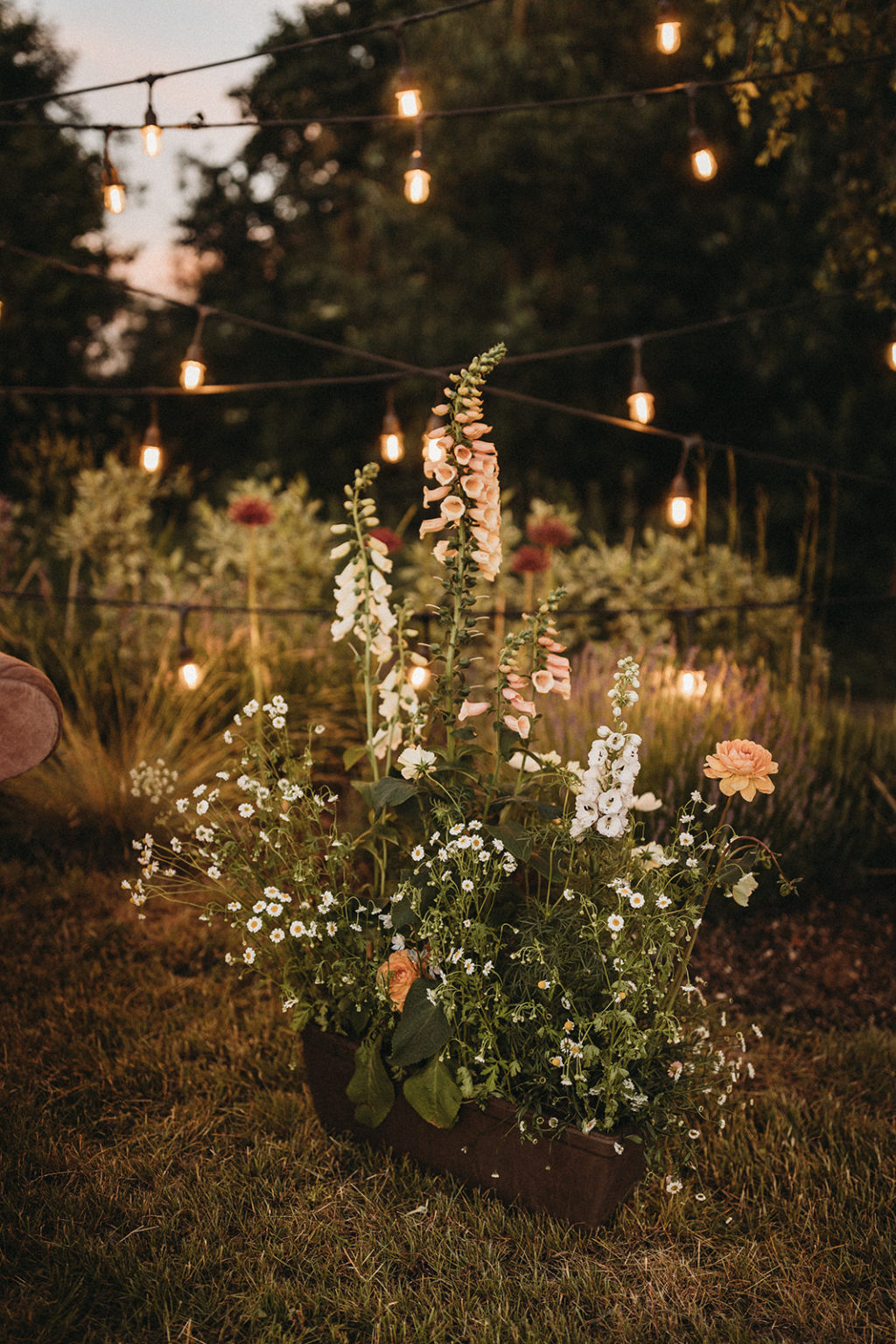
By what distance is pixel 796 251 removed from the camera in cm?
937

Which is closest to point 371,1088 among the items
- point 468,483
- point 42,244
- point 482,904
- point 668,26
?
point 482,904

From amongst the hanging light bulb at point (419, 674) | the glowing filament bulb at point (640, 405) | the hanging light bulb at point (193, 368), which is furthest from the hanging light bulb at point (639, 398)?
the hanging light bulb at point (419, 674)

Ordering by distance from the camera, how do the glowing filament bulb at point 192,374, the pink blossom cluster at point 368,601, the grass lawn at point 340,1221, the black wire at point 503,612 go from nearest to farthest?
the grass lawn at point 340,1221
the pink blossom cluster at point 368,601
the black wire at point 503,612
the glowing filament bulb at point 192,374

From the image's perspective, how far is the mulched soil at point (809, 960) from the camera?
290 cm

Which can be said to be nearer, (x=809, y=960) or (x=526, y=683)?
(x=526, y=683)

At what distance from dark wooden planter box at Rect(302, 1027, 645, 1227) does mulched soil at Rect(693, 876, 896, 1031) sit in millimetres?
1082

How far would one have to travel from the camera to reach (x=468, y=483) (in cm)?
189

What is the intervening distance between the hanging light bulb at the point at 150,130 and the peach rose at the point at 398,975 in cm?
253

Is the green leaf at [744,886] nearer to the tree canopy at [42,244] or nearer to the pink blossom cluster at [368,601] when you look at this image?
the pink blossom cluster at [368,601]

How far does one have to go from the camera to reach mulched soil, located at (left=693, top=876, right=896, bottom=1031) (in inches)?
114

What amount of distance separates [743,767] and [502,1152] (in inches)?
34.9

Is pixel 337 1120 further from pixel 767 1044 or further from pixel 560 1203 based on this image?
pixel 767 1044

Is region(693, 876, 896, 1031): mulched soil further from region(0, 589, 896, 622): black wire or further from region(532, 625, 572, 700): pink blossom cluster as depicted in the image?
region(532, 625, 572, 700): pink blossom cluster

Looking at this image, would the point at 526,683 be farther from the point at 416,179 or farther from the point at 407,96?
the point at 407,96
